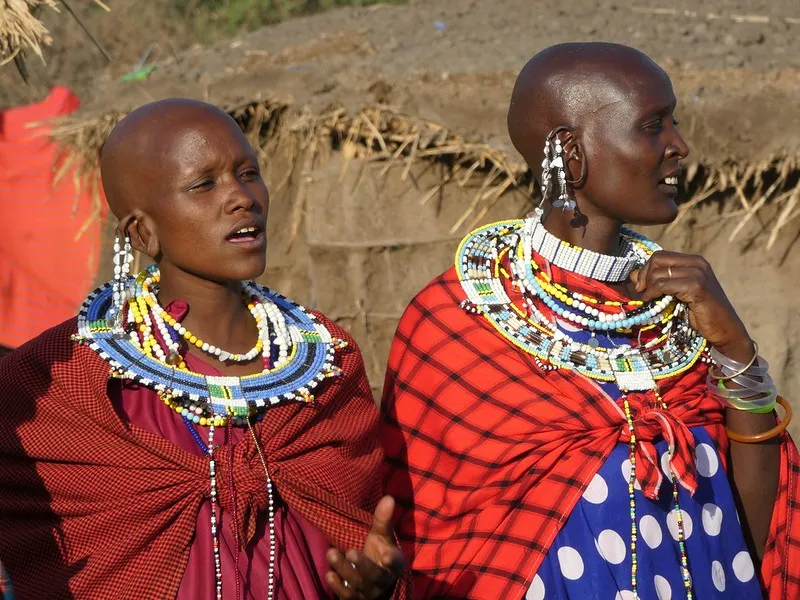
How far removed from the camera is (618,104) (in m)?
3.86

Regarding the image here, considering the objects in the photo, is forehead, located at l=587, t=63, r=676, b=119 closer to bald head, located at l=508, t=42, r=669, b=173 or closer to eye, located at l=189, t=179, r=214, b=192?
bald head, located at l=508, t=42, r=669, b=173

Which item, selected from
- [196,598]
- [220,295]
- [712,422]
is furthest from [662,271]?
[196,598]

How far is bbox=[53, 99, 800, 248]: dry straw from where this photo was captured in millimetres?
6188

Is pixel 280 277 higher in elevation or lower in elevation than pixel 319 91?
lower

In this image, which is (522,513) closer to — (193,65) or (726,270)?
(726,270)

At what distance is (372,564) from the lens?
311cm

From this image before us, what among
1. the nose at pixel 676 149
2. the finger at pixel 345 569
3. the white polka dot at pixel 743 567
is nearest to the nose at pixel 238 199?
the finger at pixel 345 569

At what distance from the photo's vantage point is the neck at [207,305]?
3.49 meters

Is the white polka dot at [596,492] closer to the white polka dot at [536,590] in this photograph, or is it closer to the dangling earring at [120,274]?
the white polka dot at [536,590]

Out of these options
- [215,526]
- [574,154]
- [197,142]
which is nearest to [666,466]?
[574,154]

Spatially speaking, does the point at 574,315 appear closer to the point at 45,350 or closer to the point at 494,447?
the point at 494,447

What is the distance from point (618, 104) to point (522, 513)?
1.26 m

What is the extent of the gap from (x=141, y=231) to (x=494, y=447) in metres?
1.21

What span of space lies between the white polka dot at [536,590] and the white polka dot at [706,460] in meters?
0.59
